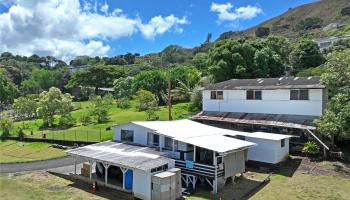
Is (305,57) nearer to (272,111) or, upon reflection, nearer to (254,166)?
(272,111)

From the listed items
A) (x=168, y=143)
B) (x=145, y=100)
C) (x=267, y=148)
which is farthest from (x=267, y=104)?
(x=145, y=100)

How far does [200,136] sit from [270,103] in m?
10.3

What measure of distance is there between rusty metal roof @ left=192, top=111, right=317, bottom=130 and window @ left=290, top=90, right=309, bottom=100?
1.55m

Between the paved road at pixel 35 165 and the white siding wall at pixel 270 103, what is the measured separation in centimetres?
1478

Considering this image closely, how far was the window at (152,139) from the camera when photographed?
75.4ft

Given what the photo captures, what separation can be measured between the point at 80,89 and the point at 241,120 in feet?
190

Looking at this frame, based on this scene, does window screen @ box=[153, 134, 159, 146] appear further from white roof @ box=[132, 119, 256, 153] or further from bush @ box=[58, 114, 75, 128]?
bush @ box=[58, 114, 75, 128]

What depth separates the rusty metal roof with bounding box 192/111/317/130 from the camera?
2695 cm

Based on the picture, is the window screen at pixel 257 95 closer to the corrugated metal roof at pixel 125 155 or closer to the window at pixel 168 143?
the window at pixel 168 143

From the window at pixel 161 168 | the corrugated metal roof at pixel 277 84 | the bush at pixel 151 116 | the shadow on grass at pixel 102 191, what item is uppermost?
the corrugated metal roof at pixel 277 84

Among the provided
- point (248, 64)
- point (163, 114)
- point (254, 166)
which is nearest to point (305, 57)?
point (248, 64)

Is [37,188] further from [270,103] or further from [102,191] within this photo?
[270,103]

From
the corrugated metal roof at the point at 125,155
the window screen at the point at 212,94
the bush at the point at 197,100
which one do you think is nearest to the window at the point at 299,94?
the window screen at the point at 212,94

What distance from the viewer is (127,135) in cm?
2444
